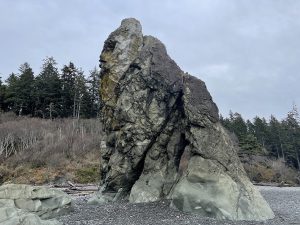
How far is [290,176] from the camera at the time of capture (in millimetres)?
71250

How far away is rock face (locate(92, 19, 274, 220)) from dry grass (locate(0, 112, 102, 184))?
26.3 meters

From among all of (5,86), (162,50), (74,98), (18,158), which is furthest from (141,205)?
(5,86)

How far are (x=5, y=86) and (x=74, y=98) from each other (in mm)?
16885

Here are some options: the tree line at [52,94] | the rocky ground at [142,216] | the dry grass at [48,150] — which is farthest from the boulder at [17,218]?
the tree line at [52,94]

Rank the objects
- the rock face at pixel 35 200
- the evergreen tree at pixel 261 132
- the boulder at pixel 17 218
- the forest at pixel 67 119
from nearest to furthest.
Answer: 1. the boulder at pixel 17 218
2. the rock face at pixel 35 200
3. the forest at pixel 67 119
4. the evergreen tree at pixel 261 132

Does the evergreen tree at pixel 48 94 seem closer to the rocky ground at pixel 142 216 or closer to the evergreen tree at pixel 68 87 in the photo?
the evergreen tree at pixel 68 87

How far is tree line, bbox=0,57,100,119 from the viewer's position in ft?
269

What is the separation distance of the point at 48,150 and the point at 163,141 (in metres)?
40.7

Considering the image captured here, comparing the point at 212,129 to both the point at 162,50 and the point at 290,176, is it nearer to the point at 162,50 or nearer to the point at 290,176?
the point at 162,50

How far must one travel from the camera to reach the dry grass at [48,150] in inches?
2021

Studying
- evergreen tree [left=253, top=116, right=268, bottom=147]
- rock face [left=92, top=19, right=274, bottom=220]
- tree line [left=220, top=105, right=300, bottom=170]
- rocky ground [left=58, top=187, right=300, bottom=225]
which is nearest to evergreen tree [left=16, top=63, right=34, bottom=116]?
tree line [left=220, top=105, right=300, bottom=170]

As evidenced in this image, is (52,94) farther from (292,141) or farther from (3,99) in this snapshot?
(292,141)

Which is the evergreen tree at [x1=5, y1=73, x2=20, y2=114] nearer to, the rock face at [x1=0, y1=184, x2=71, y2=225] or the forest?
the forest

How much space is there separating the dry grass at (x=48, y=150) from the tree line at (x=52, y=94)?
7.26 meters
